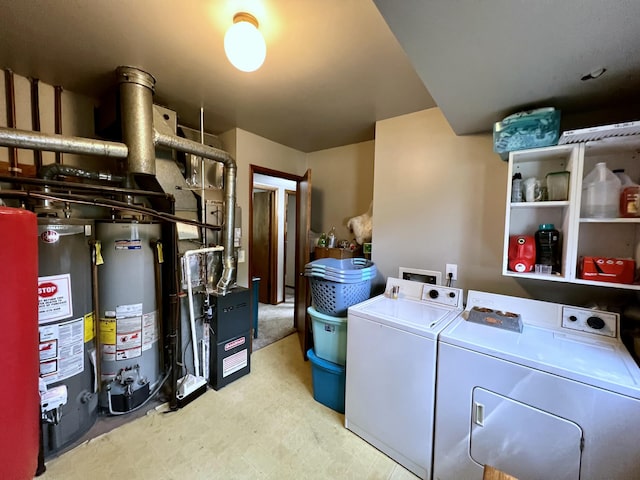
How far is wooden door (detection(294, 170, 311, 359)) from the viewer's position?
2.69m

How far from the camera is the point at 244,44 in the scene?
1.27 m

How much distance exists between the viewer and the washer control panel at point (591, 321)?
1272 millimetres

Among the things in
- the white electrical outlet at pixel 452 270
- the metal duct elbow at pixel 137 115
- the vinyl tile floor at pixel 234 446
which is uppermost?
the metal duct elbow at pixel 137 115

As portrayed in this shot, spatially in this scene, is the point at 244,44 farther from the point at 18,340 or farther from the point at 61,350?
the point at 61,350

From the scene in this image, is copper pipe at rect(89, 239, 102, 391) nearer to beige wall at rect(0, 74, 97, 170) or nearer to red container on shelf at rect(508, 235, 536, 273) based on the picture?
beige wall at rect(0, 74, 97, 170)

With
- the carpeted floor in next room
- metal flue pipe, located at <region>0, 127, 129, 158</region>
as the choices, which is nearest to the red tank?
metal flue pipe, located at <region>0, 127, 129, 158</region>

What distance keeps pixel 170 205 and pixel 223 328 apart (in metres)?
1.10

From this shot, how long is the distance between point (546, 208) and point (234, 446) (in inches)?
99.1

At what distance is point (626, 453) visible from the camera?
926 mm

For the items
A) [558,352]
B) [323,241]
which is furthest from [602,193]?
[323,241]

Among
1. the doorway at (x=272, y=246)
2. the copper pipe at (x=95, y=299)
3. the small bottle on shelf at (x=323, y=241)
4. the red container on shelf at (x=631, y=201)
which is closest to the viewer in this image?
the red container on shelf at (x=631, y=201)

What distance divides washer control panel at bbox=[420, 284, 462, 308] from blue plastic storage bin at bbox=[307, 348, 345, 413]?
2.71 feet

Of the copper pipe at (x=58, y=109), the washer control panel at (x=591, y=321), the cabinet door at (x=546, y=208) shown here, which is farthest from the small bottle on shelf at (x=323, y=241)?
the copper pipe at (x=58, y=109)

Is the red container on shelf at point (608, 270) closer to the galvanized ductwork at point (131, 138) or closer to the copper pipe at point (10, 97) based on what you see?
the galvanized ductwork at point (131, 138)
